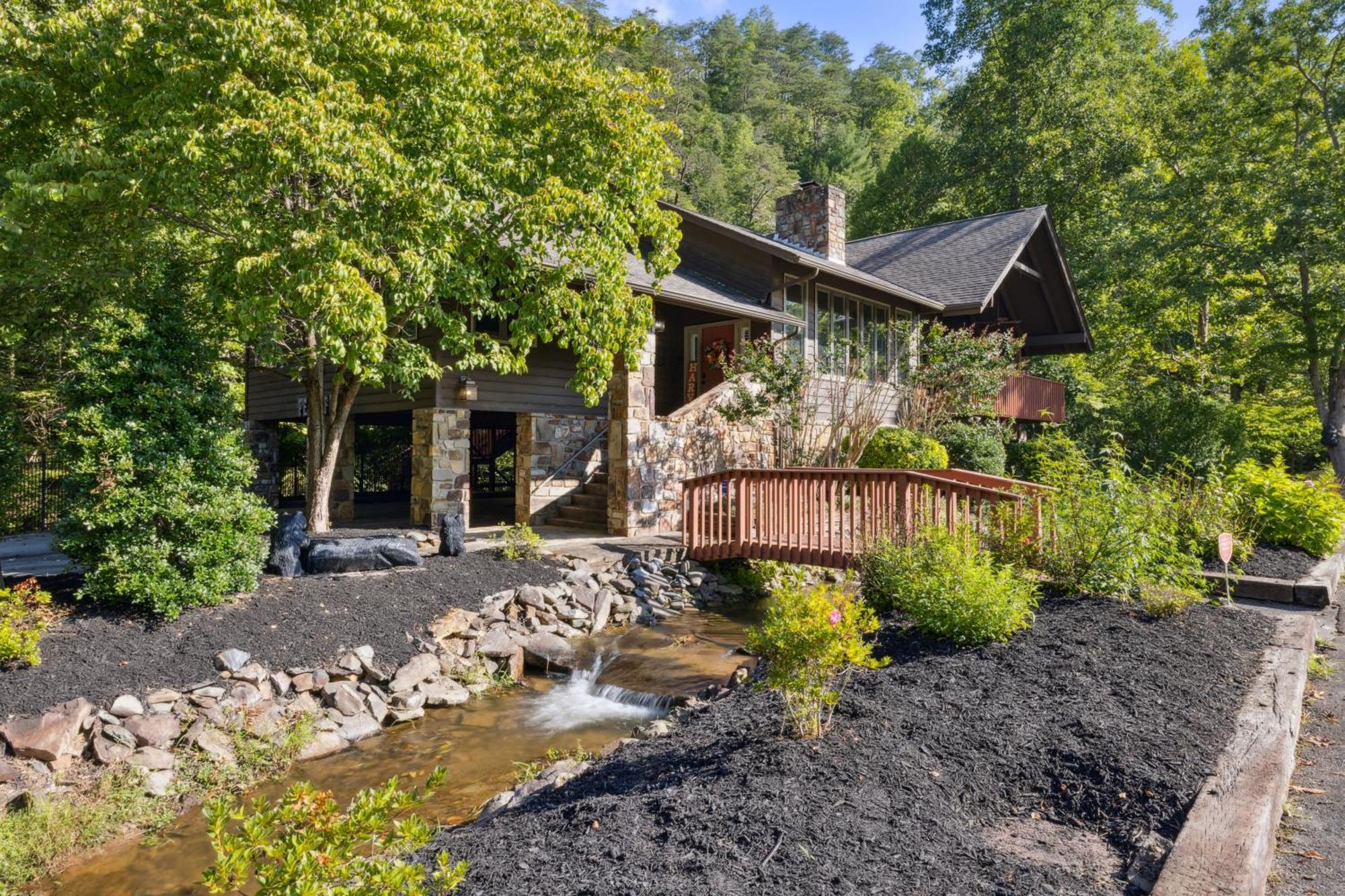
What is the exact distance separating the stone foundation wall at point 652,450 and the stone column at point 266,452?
28.3 feet

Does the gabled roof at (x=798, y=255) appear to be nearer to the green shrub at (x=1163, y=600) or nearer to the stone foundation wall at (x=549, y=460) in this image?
the stone foundation wall at (x=549, y=460)

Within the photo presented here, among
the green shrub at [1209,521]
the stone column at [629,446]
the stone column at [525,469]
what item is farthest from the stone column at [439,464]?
the green shrub at [1209,521]

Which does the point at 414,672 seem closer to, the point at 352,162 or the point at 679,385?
the point at 352,162

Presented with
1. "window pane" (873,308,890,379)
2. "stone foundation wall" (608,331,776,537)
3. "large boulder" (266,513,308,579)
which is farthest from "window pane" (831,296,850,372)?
"large boulder" (266,513,308,579)

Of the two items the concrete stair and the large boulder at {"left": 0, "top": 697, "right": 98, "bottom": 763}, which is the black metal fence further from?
the large boulder at {"left": 0, "top": 697, "right": 98, "bottom": 763}

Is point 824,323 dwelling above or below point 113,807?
above

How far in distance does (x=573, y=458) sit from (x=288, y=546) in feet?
19.1

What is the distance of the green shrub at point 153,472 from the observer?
597 cm

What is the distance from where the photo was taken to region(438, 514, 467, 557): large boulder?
9.35 metres

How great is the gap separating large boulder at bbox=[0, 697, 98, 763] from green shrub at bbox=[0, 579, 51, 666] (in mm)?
521

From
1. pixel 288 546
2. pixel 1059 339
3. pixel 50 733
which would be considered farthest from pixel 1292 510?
pixel 1059 339

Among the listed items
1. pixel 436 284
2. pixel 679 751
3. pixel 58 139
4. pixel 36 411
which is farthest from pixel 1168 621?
pixel 36 411

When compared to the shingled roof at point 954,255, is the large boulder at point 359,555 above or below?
below

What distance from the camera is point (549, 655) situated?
770 cm
